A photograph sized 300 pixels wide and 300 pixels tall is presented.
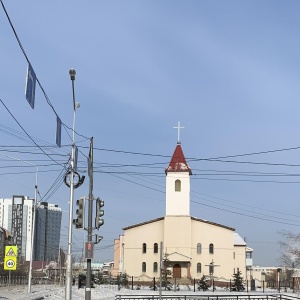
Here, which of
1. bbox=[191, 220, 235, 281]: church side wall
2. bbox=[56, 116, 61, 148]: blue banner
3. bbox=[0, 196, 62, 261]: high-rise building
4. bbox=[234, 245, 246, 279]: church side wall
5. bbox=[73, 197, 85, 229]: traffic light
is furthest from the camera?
bbox=[0, 196, 62, 261]: high-rise building

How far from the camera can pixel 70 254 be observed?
88.3 ft

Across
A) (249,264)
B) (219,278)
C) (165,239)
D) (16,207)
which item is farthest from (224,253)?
(16,207)

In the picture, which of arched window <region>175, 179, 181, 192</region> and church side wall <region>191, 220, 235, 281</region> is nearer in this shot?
church side wall <region>191, 220, 235, 281</region>

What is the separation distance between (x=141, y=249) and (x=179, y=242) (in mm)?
6137

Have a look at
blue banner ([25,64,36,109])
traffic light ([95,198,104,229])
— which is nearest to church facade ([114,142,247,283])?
traffic light ([95,198,104,229])

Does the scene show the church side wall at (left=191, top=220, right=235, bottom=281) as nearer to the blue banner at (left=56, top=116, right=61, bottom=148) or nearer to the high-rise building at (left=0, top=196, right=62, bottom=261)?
the blue banner at (left=56, top=116, right=61, bottom=148)

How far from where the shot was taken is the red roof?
81.9 metres

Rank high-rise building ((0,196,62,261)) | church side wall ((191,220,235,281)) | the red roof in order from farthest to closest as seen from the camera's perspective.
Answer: high-rise building ((0,196,62,261)) → the red roof → church side wall ((191,220,235,281))

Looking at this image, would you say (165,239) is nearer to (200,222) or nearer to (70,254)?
(200,222)

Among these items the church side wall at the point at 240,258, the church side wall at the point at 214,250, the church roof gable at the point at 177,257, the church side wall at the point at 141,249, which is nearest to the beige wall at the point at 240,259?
the church side wall at the point at 240,258

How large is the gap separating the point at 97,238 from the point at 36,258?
148m

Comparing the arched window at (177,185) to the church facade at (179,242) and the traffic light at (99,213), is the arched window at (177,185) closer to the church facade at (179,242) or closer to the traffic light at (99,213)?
the church facade at (179,242)

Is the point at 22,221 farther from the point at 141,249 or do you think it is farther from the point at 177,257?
the point at 177,257

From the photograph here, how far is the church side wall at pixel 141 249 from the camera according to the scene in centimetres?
7950
